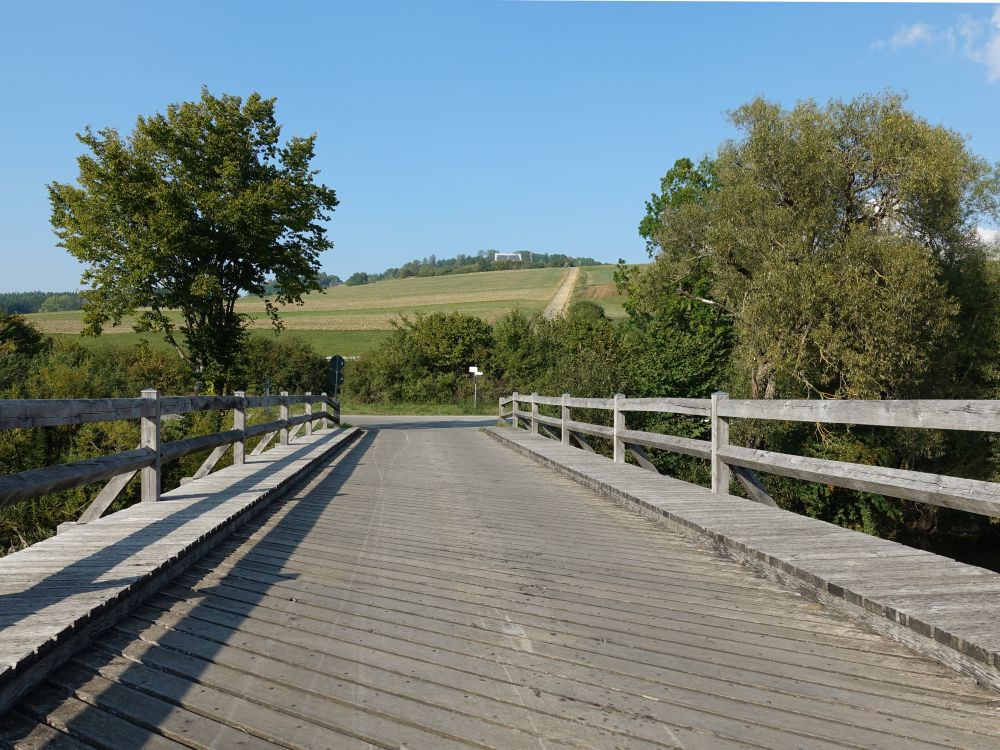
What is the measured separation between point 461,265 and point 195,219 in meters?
119

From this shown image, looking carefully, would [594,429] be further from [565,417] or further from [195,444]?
[195,444]

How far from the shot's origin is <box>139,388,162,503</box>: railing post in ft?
23.5

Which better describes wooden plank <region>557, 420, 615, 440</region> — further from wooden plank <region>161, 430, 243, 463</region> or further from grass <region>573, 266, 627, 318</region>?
grass <region>573, 266, 627, 318</region>

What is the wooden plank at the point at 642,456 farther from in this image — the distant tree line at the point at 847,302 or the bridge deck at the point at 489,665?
the distant tree line at the point at 847,302

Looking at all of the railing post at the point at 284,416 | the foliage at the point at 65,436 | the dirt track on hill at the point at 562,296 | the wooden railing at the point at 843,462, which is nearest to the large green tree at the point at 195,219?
the foliage at the point at 65,436

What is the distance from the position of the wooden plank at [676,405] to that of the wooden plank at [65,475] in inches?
207

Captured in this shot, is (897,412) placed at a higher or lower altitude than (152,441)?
higher

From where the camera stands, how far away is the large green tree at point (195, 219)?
22.8 metres

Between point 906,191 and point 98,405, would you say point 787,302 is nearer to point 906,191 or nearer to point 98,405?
point 906,191

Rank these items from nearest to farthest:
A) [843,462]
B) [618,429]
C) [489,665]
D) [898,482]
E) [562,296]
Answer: [489,665]
[898,482]
[843,462]
[618,429]
[562,296]

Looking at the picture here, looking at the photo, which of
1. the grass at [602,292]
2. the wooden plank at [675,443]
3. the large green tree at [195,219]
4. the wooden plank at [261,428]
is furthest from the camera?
the grass at [602,292]

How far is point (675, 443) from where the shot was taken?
30.4ft

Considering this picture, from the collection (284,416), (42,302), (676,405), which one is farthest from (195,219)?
(42,302)

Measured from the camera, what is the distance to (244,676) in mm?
A: 3299
